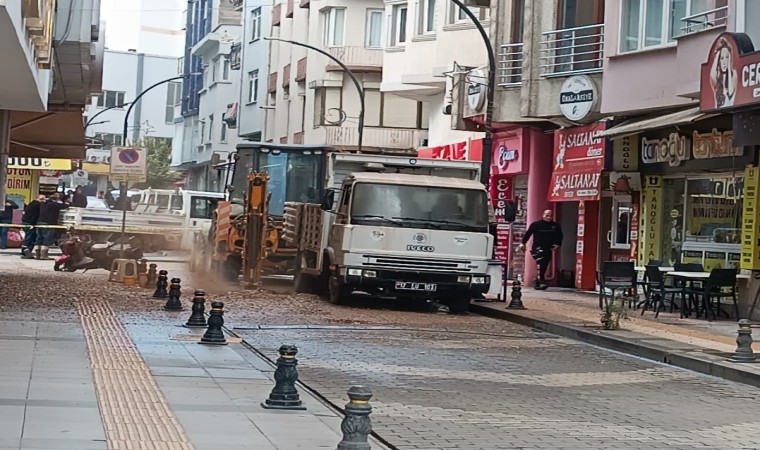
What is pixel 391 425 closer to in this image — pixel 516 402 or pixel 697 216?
pixel 516 402

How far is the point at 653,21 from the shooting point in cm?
2417

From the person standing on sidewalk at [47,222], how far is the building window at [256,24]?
27.5 metres

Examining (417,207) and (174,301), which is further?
(417,207)

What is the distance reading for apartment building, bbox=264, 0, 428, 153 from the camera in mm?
48541

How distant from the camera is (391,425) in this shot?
392 inches

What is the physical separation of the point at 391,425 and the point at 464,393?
2258 mm

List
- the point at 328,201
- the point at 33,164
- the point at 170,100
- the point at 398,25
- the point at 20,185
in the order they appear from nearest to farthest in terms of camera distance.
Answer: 1. the point at 328,201
2. the point at 398,25
3. the point at 33,164
4. the point at 20,185
5. the point at 170,100

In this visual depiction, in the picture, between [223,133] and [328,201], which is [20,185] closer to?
[223,133]

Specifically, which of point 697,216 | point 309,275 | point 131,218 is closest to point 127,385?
point 309,275

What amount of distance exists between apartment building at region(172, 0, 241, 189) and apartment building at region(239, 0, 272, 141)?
87.8 inches

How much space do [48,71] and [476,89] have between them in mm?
13929

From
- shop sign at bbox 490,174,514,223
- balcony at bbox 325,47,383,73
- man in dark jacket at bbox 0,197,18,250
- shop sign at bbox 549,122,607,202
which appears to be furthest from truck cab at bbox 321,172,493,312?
balcony at bbox 325,47,383,73

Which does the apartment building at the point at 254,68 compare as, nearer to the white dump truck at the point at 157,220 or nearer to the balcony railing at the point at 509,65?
the white dump truck at the point at 157,220

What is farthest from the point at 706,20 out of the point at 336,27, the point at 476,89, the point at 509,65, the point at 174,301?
the point at 336,27
